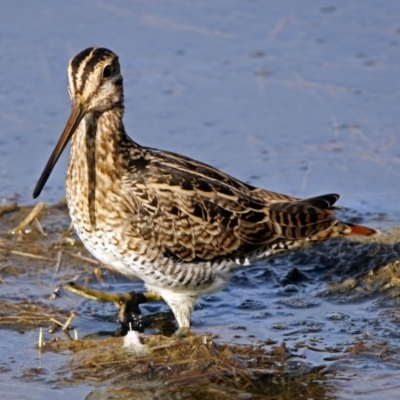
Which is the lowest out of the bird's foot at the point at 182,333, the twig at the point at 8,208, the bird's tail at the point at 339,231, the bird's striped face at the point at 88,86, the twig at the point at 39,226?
the bird's foot at the point at 182,333

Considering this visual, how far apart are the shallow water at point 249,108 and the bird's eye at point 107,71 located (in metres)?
1.67

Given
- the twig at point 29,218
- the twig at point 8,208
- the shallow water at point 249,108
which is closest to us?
the shallow water at point 249,108

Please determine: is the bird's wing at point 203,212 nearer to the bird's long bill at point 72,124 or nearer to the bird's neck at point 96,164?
the bird's neck at point 96,164

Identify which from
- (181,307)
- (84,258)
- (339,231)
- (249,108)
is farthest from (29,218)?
(249,108)

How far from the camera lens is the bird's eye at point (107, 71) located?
694 centimetres

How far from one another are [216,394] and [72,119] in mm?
1794

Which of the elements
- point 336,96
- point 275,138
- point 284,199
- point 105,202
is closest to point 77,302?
point 105,202

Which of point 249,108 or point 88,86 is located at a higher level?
point 249,108

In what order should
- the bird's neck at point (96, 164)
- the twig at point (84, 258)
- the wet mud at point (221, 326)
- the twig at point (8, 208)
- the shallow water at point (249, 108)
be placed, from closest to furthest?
the wet mud at point (221, 326) → the bird's neck at point (96, 164) → the shallow water at point (249, 108) → the twig at point (84, 258) → the twig at point (8, 208)

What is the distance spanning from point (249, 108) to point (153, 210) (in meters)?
3.52

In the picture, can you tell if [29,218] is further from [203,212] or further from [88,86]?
[88,86]

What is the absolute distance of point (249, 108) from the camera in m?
10.4

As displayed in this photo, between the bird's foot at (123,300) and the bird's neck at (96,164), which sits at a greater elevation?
the bird's neck at (96,164)

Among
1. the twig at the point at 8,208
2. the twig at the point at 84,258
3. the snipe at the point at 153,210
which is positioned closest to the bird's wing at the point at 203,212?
the snipe at the point at 153,210
